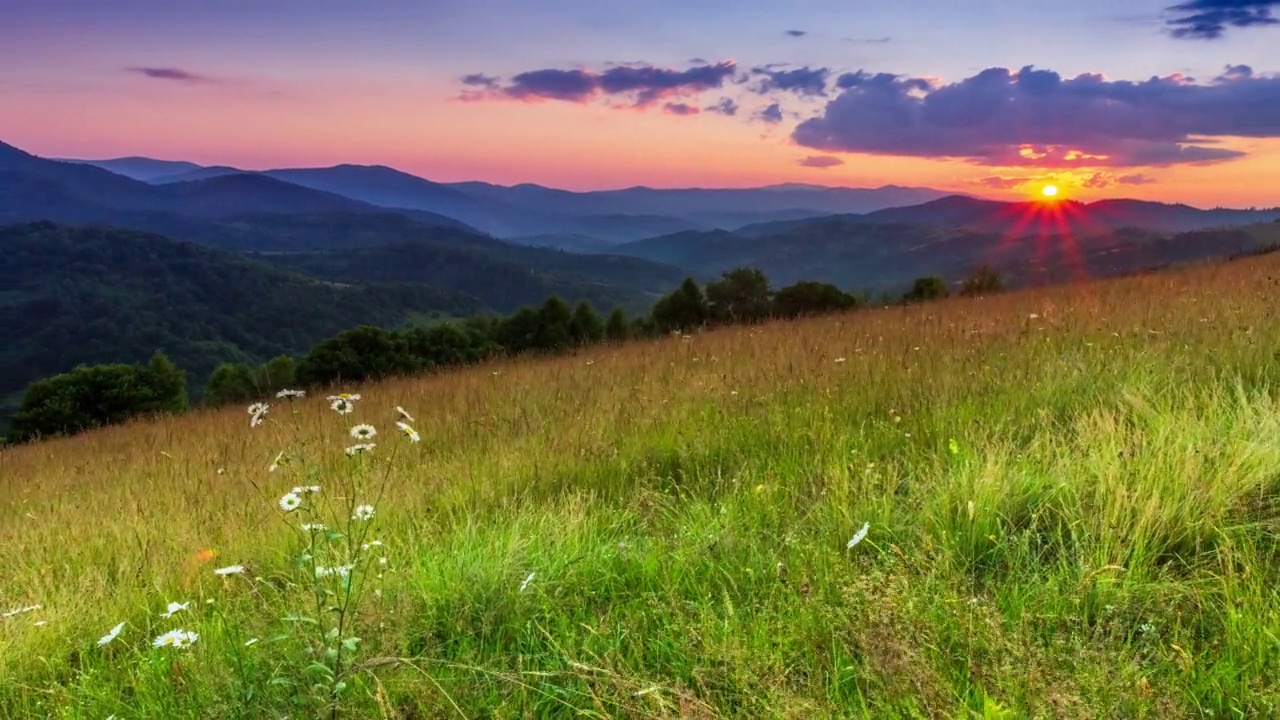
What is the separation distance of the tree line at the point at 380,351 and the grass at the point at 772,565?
21020mm

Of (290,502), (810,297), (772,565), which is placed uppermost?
(290,502)

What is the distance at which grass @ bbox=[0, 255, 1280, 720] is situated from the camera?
1.91 metres

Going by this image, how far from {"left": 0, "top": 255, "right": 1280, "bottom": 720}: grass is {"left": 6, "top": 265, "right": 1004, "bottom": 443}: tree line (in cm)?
2102

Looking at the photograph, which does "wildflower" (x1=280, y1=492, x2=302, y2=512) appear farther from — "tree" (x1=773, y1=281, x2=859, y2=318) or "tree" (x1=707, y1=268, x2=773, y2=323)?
"tree" (x1=707, y1=268, x2=773, y2=323)

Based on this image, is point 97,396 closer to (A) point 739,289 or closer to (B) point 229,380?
(B) point 229,380

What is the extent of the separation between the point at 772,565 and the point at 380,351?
3475cm

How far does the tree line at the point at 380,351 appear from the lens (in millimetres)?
29828

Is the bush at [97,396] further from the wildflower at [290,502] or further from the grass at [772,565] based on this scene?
the wildflower at [290,502]

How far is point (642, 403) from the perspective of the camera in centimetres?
563

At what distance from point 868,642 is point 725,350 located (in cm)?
662

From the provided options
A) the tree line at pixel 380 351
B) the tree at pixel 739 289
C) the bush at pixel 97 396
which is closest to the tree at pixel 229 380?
the tree line at pixel 380 351

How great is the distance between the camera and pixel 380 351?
3450 centimetres

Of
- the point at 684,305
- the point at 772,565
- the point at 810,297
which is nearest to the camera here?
the point at 772,565

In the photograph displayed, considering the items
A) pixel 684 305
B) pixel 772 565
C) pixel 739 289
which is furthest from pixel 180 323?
pixel 772 565
